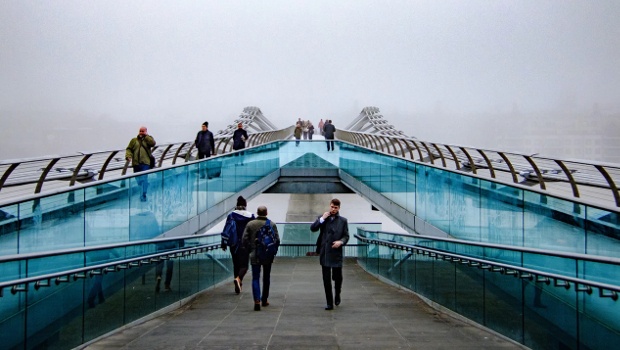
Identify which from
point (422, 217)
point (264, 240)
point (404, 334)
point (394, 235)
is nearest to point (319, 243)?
point (264, 240)

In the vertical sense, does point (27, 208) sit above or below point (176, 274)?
above

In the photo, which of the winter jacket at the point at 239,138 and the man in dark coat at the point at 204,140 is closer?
the man in dark coat at the point at 204,140

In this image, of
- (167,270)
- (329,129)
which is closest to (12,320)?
(167,270)

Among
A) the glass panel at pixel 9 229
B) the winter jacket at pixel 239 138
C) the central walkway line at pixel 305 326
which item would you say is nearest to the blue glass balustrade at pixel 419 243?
the glass panel at pixel 9 229

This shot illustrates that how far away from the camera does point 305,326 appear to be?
9211 millimetres

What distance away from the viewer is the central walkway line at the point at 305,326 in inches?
314

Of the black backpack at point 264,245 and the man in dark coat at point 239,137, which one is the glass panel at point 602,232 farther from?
the man in dark coat at point 239,137

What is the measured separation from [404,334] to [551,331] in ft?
6.05

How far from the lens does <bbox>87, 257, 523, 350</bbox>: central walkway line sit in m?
7.97

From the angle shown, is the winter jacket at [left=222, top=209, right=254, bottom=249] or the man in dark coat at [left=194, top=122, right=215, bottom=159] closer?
the winter jacket at [left=222, top=209, right=254, bottom=249]

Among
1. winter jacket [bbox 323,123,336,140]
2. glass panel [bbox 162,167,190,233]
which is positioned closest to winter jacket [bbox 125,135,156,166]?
glass panel [bbox 162,167,190,233]

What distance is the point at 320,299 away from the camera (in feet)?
39.8

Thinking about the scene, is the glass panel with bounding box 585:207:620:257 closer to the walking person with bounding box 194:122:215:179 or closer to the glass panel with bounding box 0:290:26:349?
the glass panel with bounding box 0:290:26:349

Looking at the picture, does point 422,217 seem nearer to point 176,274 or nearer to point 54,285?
point 176,274
